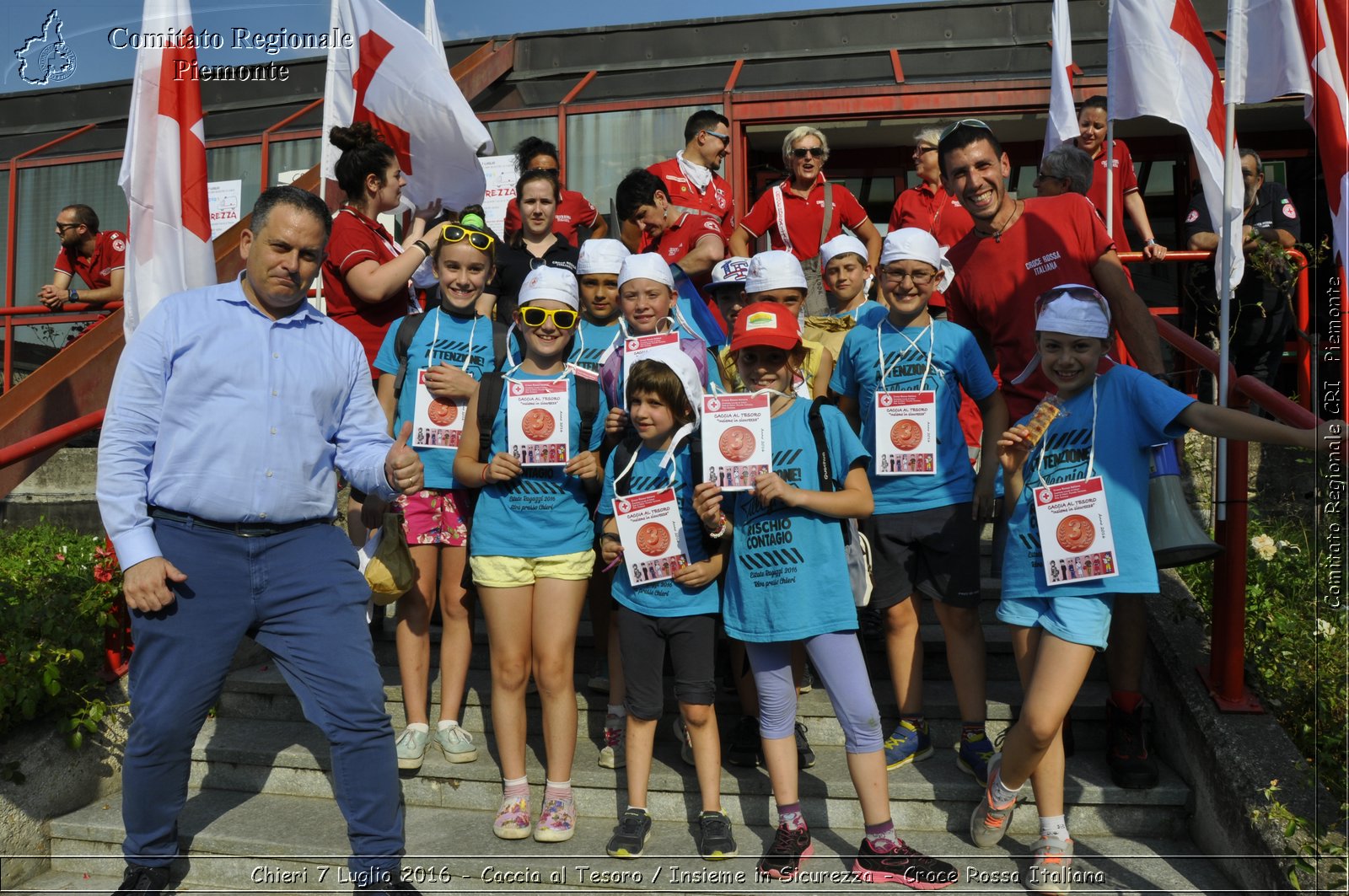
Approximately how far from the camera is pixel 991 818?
4004mm

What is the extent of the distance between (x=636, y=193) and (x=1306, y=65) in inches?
124

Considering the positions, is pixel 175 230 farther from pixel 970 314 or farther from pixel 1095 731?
pixel 1095 731

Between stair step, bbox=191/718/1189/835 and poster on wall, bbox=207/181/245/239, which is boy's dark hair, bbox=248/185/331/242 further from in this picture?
poster on wall, bbox=207/181/245/239

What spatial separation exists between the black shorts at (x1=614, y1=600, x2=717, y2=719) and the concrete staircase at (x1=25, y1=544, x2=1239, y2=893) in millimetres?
528

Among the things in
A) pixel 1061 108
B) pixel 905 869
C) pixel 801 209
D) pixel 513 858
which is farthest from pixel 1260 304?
pixel 513 858

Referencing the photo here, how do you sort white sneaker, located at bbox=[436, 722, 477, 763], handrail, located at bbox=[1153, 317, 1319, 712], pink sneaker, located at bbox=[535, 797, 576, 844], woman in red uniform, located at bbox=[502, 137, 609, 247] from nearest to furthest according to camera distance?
1. handrail, located at bbox=[1153, 317, 1319, 712]
2. pink sneaker, located at bbox=[535, 797, 576, 844]
3. white sneaker, located at bbox=[436, 722, 477, 763]
4. woman in red uniform, located at bbox=[502, 137, 609, 247]

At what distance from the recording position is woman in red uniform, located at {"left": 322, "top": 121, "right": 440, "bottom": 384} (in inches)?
201

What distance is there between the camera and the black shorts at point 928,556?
445 cm

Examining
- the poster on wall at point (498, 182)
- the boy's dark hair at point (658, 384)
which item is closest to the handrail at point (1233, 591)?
the boy's dark hair at point (658, 384)

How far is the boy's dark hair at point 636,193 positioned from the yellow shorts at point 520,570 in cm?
230

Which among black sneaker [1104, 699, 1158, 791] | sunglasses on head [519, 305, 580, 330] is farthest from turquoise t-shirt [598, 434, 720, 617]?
→ black sneaker [1104, 699, 1158, 791]

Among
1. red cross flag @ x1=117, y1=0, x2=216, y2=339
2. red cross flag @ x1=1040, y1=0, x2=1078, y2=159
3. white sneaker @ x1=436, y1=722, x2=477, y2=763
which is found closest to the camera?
white sneaker @ x1=436, y1=722, x2=477, y2=763

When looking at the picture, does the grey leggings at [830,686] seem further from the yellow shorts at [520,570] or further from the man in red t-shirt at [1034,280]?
the man in red t-shirt at [1034,280]

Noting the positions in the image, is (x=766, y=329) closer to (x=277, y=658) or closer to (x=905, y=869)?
(x=905, y=869)
